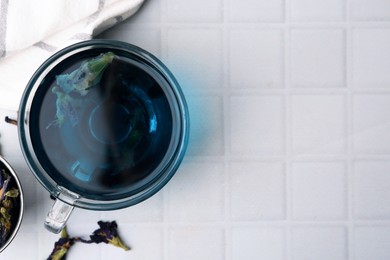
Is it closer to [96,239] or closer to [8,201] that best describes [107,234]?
[96,239]

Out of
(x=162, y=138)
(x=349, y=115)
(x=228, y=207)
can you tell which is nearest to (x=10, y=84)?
(x=162, y=138)

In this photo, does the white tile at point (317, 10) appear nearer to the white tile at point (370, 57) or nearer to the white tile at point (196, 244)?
the white tile at point (370, 57)

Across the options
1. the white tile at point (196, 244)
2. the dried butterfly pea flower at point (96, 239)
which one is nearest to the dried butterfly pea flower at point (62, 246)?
the dried butterfly pea flower at point (96, 239)

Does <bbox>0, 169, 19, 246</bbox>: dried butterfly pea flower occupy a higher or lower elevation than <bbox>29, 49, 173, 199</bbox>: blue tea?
lower

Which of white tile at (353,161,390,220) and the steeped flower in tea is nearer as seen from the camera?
the steeped flower in tea

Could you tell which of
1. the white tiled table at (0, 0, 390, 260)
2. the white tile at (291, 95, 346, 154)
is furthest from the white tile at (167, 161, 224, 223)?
the white tile at (291, 95, 346, 154)

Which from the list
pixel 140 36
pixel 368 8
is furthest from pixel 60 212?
pixel 368 8

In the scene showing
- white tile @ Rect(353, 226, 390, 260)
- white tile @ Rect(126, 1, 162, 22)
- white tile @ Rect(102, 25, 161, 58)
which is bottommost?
white tile @ Rect(353, 226, 390, 260)

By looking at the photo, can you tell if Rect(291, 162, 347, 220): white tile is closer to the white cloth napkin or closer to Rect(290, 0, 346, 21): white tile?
Rect(290, 0, 346, 21): white tile
